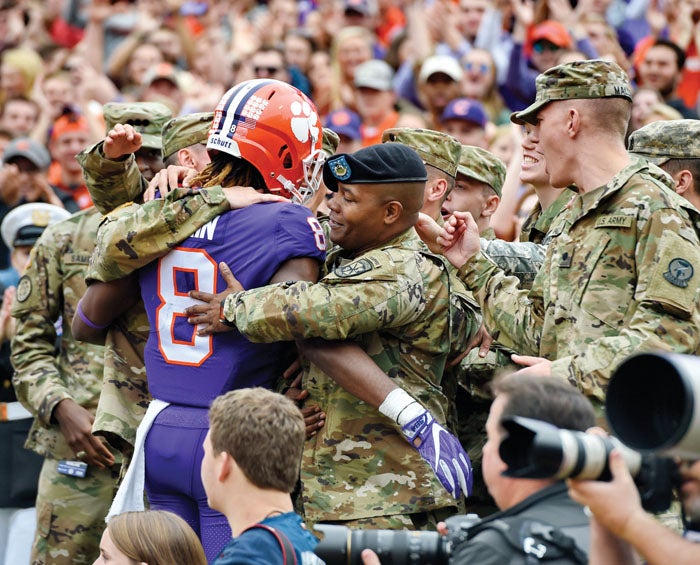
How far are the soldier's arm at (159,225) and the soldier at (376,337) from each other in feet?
0.80

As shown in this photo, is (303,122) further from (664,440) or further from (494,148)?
(494,148)

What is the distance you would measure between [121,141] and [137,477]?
4.80ft

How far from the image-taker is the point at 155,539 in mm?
4305

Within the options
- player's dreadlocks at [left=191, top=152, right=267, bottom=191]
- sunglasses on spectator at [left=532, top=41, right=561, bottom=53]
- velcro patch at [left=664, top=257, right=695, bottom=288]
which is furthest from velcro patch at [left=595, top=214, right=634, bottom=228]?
sunglasses on spectator at [left=532, top=41, right=561, bottom=53]

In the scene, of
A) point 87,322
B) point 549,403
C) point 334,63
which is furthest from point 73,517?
point 334,63

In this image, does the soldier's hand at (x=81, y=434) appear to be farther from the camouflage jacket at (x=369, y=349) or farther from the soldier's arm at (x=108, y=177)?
the camouflage jacket at (x=369, y=349)

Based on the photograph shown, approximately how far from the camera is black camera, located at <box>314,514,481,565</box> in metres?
3.32

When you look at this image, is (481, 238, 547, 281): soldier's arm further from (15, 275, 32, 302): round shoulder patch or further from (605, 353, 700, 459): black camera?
(605, 353, 700, 459): black camera

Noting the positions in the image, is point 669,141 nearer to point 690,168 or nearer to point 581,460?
point 690,168

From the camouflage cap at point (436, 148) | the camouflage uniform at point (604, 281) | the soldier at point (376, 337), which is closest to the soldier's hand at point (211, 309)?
the soldier at point (376, 337)

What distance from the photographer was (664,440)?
2631mm

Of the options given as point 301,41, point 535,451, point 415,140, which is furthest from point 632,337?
point 301,41

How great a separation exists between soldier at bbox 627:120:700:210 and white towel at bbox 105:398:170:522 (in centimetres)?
232

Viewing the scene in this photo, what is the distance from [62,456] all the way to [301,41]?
799 cm
